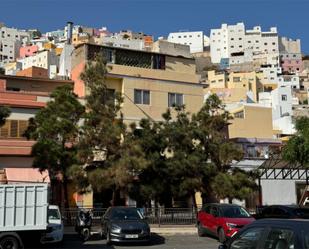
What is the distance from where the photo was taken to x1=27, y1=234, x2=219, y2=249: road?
20.3 meters

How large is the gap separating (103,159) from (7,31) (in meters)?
168

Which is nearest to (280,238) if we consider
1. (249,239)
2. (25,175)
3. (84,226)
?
(249,239)

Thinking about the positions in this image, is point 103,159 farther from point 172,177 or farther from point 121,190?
point 172,177

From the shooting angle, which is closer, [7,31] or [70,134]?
[70,134]

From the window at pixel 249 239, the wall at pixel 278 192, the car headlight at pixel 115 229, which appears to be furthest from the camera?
the wall at pixel 278 192

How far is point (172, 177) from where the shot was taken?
29734 mm

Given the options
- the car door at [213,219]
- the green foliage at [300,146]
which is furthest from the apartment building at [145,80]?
the car door at [213,219]

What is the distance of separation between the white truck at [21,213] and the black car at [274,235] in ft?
34.8

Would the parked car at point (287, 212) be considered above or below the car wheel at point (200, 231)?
above

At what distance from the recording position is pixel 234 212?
23.3m

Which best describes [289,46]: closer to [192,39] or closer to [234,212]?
[192,39]

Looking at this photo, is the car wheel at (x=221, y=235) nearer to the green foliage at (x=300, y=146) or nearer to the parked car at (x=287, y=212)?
the parked car at (x=287, y=212)

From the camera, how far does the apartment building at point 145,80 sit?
38844mm

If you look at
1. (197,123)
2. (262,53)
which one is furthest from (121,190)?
(262,53)
